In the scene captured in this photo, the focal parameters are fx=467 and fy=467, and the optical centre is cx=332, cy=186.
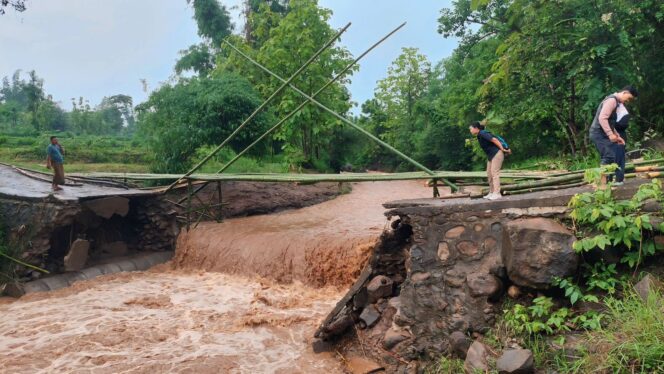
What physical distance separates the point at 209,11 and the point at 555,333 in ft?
94.1

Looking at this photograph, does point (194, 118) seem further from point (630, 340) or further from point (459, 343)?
point (630, 340)

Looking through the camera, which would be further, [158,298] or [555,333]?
[158,298]

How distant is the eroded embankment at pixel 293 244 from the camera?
30.6 ft

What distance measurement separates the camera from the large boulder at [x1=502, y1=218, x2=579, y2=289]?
13.2 ft

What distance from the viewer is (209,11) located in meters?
28.3

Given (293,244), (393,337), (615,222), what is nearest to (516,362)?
(615,222)

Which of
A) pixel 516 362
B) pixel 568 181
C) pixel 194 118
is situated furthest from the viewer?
pixel 194 118

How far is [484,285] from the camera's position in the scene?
454cm

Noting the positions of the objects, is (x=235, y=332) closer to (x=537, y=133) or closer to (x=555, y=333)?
(x=555, y=333)

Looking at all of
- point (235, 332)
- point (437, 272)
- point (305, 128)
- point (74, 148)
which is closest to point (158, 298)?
point (235, 332)

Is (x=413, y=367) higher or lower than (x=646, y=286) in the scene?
lower

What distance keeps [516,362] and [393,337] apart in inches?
64.1

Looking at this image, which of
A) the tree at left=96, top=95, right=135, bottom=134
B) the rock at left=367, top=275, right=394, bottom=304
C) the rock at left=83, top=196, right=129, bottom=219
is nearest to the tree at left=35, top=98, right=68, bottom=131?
the tree at left=96, top=95, right=135, bottom=134

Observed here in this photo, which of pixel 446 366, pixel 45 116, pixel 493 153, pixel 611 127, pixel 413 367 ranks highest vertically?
pixel 45 116
